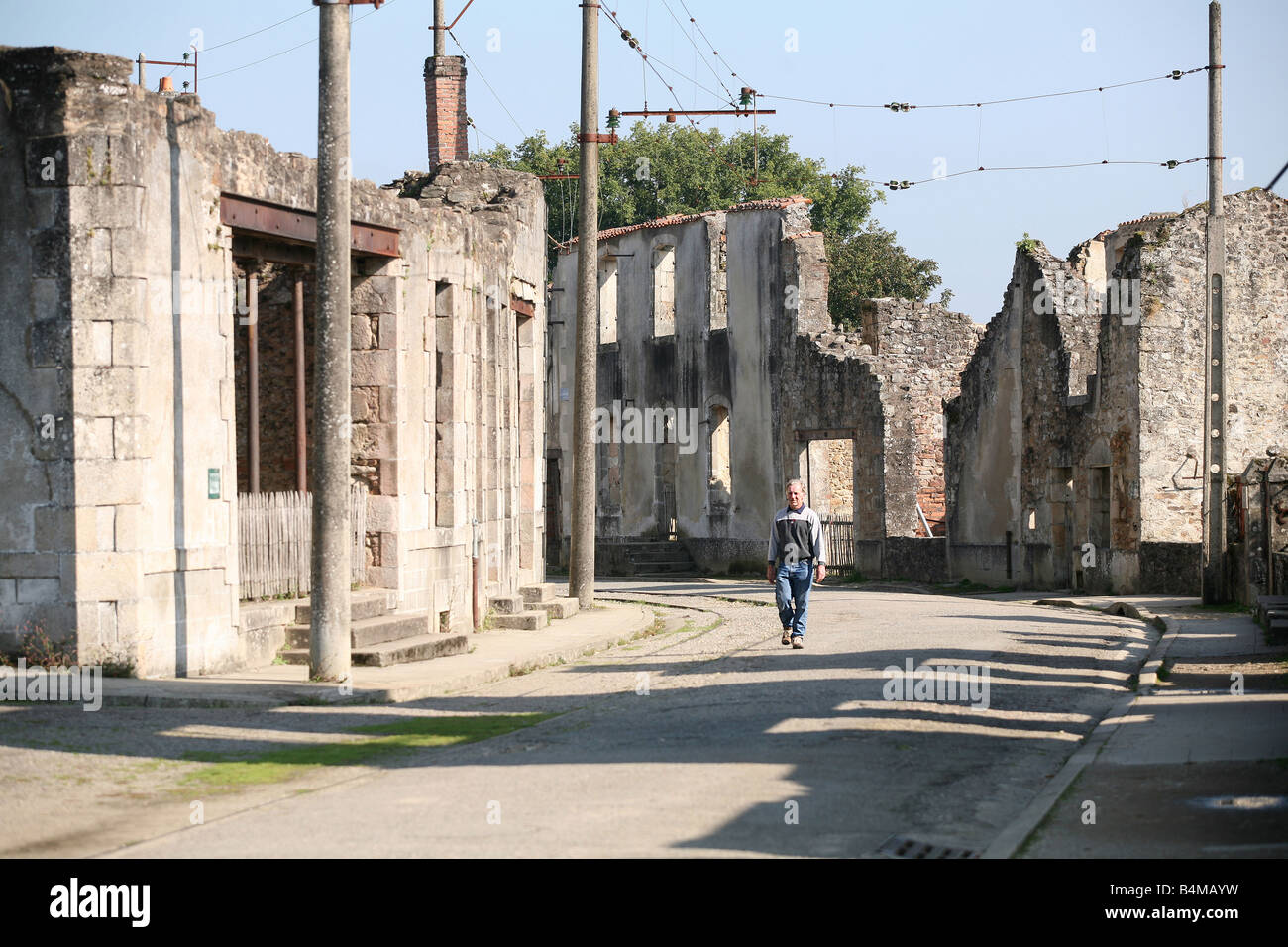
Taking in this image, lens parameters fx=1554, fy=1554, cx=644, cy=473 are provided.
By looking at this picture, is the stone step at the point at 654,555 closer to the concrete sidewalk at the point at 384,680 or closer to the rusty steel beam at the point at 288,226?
the concrete sidewalk at the point at 384,680

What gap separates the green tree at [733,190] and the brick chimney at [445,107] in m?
26.1

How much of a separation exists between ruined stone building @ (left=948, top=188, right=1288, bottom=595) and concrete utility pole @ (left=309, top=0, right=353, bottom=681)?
16.8m

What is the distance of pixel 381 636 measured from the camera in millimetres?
15539

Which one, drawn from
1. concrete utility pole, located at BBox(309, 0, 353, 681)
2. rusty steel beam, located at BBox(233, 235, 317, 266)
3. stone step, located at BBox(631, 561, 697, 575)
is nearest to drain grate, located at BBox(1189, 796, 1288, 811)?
concrete utility pole, located at BBox(309, 0, 353, 681)

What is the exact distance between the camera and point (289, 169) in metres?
15.4

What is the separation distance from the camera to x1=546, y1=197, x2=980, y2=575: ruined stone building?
35.5 metres

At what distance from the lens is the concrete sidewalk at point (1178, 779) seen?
22.9 feet

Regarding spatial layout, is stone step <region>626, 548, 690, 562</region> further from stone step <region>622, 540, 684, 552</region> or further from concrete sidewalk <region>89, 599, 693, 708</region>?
concrete sidewalk <region>89, 599, 693, 708</region>

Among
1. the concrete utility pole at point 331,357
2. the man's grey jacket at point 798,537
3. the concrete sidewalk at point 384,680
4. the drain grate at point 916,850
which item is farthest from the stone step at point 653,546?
the drain grate at point 916,850

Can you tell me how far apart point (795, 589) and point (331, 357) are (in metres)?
5.88

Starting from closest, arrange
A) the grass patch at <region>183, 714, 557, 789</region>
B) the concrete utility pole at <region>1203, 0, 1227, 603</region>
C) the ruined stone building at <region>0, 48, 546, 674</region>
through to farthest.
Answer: the grass patch at <region>183, 714, 557, 789</region> → the ruined stone building at <region>0, 48, 546, 674</region> → the concrete utility pole at <region>1203, 0, 1227, 603</region>
